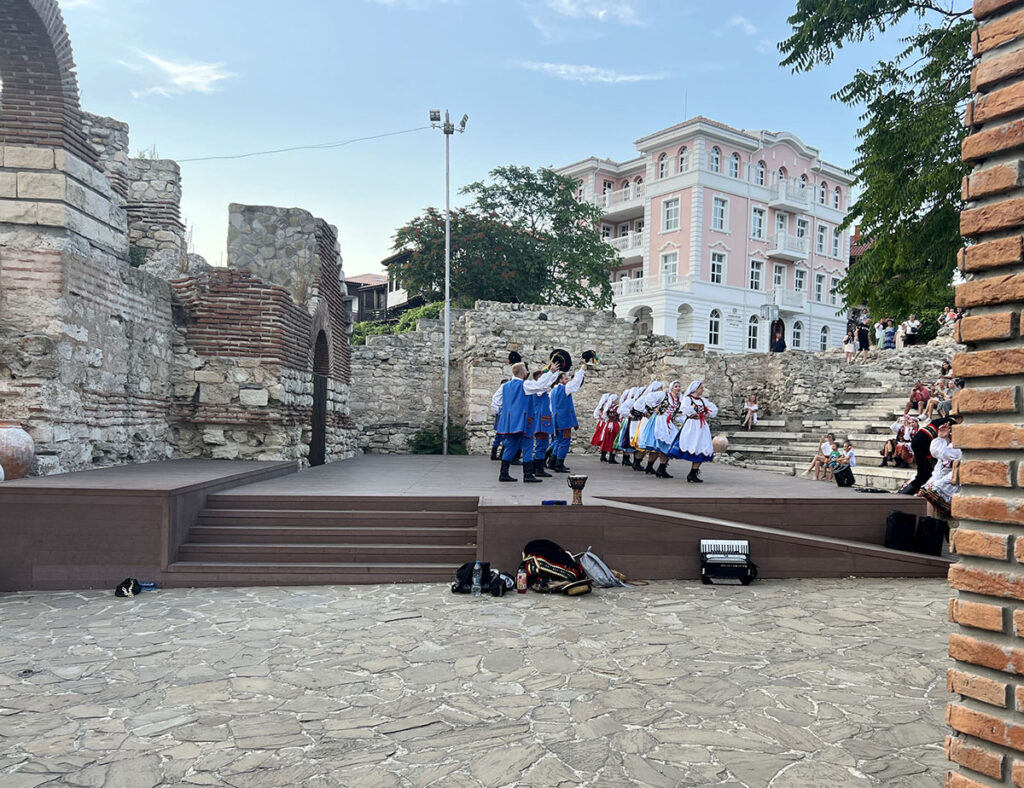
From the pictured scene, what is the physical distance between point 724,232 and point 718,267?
5.85 feet

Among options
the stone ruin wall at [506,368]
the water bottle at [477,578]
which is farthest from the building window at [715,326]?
the water bottle at [477,578]

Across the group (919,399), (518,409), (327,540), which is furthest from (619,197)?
(327,540)

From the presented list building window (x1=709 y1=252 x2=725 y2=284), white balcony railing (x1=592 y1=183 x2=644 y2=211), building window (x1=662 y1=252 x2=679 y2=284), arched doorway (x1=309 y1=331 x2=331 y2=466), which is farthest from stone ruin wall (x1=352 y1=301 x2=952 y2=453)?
white balcony railing (x1=592 y1=183 x2=644 y2=211)

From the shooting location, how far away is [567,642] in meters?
5.18

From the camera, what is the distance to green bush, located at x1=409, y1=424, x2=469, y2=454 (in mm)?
18547

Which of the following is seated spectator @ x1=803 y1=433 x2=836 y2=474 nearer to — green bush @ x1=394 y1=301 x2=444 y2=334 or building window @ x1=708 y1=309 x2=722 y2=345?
green bush @ x1=394 y1=301 x2=444 y2=334

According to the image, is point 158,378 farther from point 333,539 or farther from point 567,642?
point 567,642

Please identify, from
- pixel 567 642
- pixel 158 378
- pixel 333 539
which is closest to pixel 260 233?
pixel 158 378

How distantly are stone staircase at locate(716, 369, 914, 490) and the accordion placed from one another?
7327 mm

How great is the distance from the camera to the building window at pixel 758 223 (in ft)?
124

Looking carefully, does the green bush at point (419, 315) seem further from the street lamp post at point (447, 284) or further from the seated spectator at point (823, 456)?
the seated spectator at point (823, 456)

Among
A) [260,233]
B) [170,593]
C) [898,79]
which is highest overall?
[898,79]

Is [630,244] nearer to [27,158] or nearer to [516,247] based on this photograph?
[516,247]

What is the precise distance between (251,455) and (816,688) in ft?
28.6
